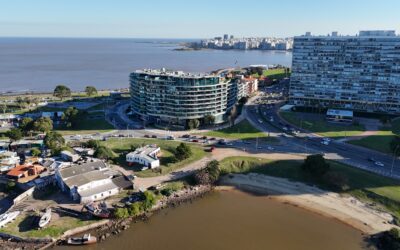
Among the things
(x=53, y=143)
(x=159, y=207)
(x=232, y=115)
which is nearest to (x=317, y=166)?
(x=159, y=207)

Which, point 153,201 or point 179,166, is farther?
point 179,166

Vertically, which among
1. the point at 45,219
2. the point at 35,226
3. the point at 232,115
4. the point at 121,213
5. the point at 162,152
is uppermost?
the point at 232,115

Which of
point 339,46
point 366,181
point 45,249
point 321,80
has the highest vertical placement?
point 339,46

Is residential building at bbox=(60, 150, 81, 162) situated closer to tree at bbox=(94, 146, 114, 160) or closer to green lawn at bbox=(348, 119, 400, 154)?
tree at bbox=(94, 146, 114, 160)

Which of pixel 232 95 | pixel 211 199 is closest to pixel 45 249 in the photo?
pixel 211 199

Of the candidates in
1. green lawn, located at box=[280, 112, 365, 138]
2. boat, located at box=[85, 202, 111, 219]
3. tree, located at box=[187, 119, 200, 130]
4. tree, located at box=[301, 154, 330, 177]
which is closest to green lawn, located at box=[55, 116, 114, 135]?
tree, located at box=[187, 119, 200, 130]

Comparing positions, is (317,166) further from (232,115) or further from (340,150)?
(232,115)

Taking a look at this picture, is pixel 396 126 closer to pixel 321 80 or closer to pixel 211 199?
pixel 321 80
